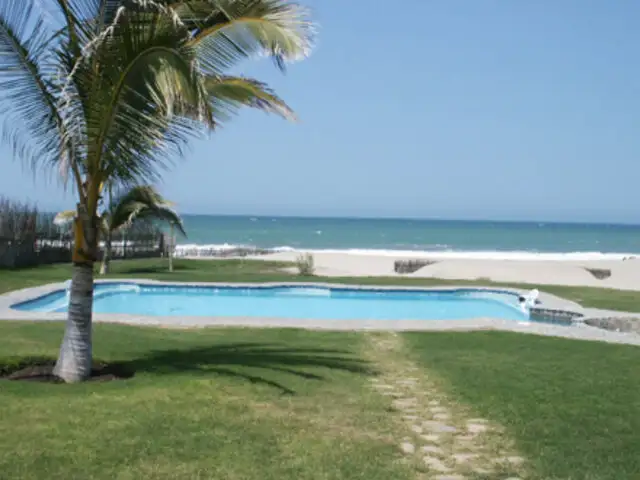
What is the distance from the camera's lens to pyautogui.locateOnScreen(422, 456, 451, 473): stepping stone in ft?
13.2

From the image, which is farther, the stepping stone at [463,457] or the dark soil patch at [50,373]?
the dark soil patch at [50,373]

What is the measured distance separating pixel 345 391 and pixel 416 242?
62196 millimetres

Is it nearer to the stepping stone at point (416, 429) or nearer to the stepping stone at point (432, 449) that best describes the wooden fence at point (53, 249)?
the stepping stone at point (416, 429)

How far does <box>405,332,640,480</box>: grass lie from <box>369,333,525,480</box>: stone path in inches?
5.8

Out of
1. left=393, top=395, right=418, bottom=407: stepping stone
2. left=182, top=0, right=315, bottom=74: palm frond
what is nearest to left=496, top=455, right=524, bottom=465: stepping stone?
left=393, top=395, right=418, bottom=407: stepping stone

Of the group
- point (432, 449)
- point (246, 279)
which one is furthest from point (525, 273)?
point (432, 449)

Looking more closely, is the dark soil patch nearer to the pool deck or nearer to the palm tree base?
the palm tree base

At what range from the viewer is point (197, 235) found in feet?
219

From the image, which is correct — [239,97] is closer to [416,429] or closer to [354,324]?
[416,429]

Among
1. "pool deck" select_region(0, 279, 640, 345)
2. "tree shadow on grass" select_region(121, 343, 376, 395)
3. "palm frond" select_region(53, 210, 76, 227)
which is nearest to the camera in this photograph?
"tree shadow on grass" select_region(121, 343, 376, 395)

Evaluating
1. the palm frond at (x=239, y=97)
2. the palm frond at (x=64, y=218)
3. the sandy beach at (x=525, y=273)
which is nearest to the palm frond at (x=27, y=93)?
the palm frond at (x=239, y=97)

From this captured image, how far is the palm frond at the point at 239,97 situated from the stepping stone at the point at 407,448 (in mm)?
2986

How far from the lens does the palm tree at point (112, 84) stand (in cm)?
545

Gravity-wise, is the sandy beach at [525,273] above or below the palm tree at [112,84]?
below
